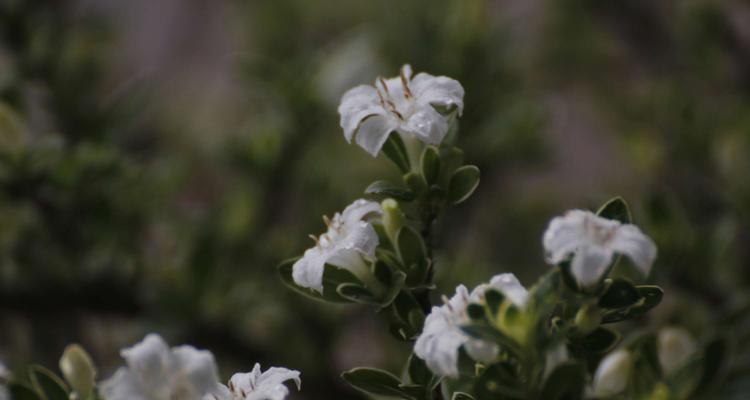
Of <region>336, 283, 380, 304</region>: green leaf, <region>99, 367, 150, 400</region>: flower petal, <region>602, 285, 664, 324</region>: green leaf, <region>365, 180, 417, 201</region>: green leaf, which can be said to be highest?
<region>365, 180, 417, 201</region>: green leaf

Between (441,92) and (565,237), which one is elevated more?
(441,92)

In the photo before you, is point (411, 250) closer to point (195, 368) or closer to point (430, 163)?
point (430, 163)

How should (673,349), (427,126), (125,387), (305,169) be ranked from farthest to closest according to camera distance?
(305,169), (673,349), (427,126), (125,387)

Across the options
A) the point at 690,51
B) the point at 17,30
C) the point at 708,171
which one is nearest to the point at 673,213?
the point at 708,171

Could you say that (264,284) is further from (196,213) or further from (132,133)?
(132,133)

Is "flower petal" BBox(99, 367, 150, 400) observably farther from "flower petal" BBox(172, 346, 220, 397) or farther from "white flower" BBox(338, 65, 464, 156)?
"white flower" BBox(338, 65, 464, 156)

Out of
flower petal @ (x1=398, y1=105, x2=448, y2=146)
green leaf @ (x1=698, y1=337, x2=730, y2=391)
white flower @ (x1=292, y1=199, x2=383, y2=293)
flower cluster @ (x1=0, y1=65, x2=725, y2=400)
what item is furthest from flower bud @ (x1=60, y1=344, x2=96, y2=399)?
green leaf @ (x1=698, y1=337, x2=730, y2=391)

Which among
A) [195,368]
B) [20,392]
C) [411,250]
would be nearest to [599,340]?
[411,250]
